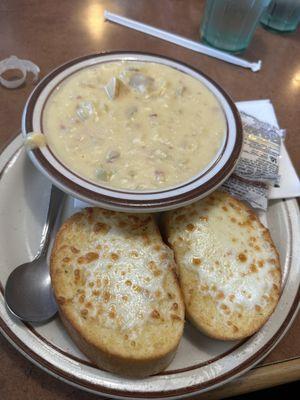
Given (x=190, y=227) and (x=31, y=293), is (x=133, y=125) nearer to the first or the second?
(x=190, y=227)

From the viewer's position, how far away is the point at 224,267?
3.52 ft

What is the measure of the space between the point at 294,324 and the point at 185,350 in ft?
1.23

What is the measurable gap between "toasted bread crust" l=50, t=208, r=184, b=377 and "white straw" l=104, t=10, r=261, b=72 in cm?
127

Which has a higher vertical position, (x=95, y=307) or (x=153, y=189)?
(x=153, y=189)

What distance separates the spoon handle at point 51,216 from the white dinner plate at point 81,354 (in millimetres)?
27

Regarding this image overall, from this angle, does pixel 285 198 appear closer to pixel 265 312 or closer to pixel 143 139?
pixel 265 312

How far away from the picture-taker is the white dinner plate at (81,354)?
92cm

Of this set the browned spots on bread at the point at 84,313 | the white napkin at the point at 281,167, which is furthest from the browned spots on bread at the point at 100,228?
the white napkin at the point at 281,167

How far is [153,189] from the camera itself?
1.04 metres

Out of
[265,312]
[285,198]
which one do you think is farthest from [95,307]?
[285,198]

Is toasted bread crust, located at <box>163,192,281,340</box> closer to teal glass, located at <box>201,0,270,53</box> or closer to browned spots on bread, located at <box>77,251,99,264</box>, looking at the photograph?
browned spots on bread, located at <box>77,251,99,264</box>

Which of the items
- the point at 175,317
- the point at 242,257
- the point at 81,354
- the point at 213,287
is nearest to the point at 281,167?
the point at 242,257

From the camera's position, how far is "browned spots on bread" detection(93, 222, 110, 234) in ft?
3.64

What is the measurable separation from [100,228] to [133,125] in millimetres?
346
